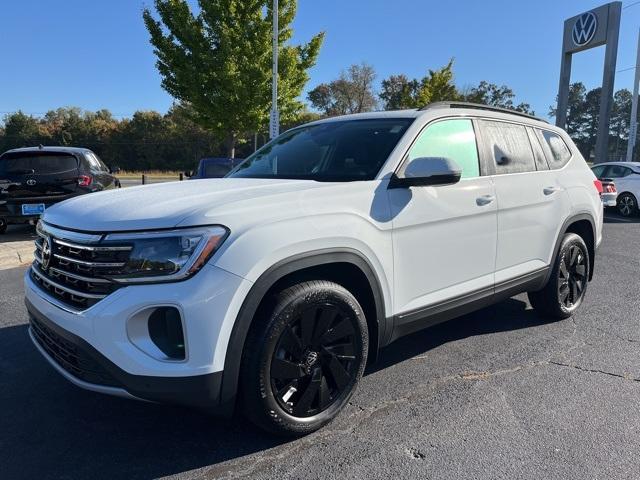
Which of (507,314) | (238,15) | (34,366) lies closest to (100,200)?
(34,366)

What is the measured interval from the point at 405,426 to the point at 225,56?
659 inches

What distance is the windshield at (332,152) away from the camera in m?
3.20

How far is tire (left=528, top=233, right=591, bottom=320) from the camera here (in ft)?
14.6

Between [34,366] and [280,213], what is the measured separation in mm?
2383

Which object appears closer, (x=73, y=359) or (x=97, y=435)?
(x=73, y=359)

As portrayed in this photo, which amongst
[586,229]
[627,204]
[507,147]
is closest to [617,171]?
[627,204]

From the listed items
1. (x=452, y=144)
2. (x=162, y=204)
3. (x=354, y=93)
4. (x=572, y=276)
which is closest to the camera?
(x=162, y=204)

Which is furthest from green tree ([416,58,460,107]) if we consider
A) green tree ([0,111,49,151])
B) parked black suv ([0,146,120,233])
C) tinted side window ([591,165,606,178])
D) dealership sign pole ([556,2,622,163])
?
green tree ([0,111,49,151])

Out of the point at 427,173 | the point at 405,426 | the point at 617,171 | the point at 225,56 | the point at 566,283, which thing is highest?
the point at 225,56

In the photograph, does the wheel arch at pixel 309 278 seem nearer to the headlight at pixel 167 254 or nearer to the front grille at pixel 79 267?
the headlight at pixel 167 254

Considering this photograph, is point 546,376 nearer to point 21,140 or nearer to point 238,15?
point 238,15

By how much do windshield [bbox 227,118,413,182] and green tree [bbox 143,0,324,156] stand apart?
1455 cm

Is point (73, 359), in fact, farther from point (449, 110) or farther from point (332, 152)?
point (449, 110)

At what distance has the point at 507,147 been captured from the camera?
3994 millimetres
